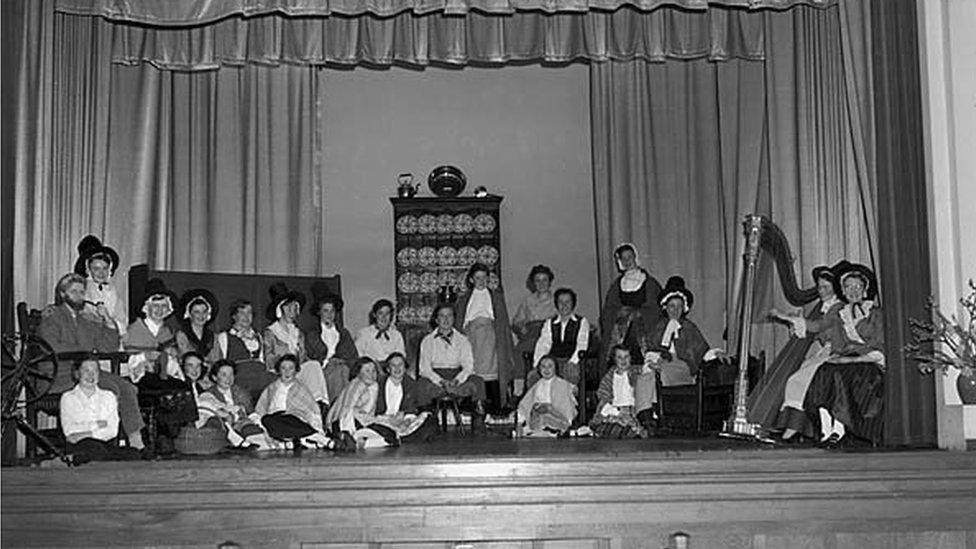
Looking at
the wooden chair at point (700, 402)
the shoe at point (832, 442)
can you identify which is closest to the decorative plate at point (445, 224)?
the wooden chair at point (700, 402)

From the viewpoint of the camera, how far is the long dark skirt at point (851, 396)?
22.6ft

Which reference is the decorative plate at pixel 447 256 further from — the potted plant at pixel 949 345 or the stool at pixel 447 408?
the potted plant at pixel 949 345

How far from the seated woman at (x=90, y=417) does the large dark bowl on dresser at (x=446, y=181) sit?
5.21 metres

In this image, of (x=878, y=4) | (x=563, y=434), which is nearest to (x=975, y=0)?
(x=878, y=4)

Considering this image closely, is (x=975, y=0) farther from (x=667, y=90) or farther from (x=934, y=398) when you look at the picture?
(x=667, y=90)

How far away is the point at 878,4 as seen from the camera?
6.46 m

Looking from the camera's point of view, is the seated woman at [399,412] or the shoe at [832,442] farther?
the seated woman at [399,412]

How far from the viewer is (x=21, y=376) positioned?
19.7 ft

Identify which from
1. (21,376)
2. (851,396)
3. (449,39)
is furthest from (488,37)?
(21,376)

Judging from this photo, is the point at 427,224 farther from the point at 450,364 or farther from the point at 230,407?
the point at 230,407

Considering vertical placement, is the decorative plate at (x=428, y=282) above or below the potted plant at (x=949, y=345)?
above

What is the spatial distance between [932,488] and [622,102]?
643 centimetres

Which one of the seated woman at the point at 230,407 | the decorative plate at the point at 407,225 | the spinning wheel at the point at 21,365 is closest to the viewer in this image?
the spinning wheel at the point at 21,365

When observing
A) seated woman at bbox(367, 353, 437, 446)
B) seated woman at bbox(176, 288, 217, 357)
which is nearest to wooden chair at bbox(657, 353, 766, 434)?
seated woman at bbox(367, 353, 437, 446)
